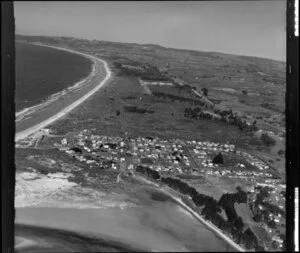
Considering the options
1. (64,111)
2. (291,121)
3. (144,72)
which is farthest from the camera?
(144,72)

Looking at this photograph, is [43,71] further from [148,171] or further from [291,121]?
[291,121]

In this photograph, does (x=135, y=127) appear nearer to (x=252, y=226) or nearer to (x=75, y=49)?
(x=75, y=49)

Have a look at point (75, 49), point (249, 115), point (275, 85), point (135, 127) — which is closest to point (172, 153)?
point (135, 127)

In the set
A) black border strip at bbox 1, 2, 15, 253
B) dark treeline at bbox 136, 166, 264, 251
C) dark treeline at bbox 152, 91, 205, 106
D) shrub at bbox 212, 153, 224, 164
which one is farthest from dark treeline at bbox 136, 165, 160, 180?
black border strip at bbox 1, 2, 15, 253

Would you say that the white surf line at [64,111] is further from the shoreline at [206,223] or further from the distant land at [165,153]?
the shoreline at [206,223]

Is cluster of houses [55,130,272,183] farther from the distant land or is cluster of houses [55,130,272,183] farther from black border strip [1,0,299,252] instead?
black border strip [1,0,299,252]

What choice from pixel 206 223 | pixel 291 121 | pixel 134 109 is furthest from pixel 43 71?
pixel 291 121
